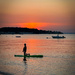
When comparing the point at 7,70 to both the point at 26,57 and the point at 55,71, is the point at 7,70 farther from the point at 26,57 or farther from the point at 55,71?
the point at 26,57

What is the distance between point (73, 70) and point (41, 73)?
4.72 metres

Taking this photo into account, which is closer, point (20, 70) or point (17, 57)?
point (20, 70)

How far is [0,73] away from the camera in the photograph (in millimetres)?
23953

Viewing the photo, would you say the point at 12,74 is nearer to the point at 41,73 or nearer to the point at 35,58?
the point at 41,73

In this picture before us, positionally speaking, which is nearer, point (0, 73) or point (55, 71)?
point (0, 73)

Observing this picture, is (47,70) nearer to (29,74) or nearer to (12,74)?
(29,74)

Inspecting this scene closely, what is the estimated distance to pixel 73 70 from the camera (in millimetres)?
26734

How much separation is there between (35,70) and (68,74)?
4.47m

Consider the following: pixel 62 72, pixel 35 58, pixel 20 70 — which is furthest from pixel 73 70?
pixel 35 58

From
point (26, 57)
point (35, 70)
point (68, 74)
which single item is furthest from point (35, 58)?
point (68, 74)

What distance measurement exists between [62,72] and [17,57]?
47.8 feet

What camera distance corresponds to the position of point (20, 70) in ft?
86.7

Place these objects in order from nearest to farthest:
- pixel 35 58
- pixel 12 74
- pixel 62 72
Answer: pixel 12 74
pixel 62 72
pixel 35 58

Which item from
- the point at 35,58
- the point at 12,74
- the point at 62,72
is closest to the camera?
the point at 12,74
